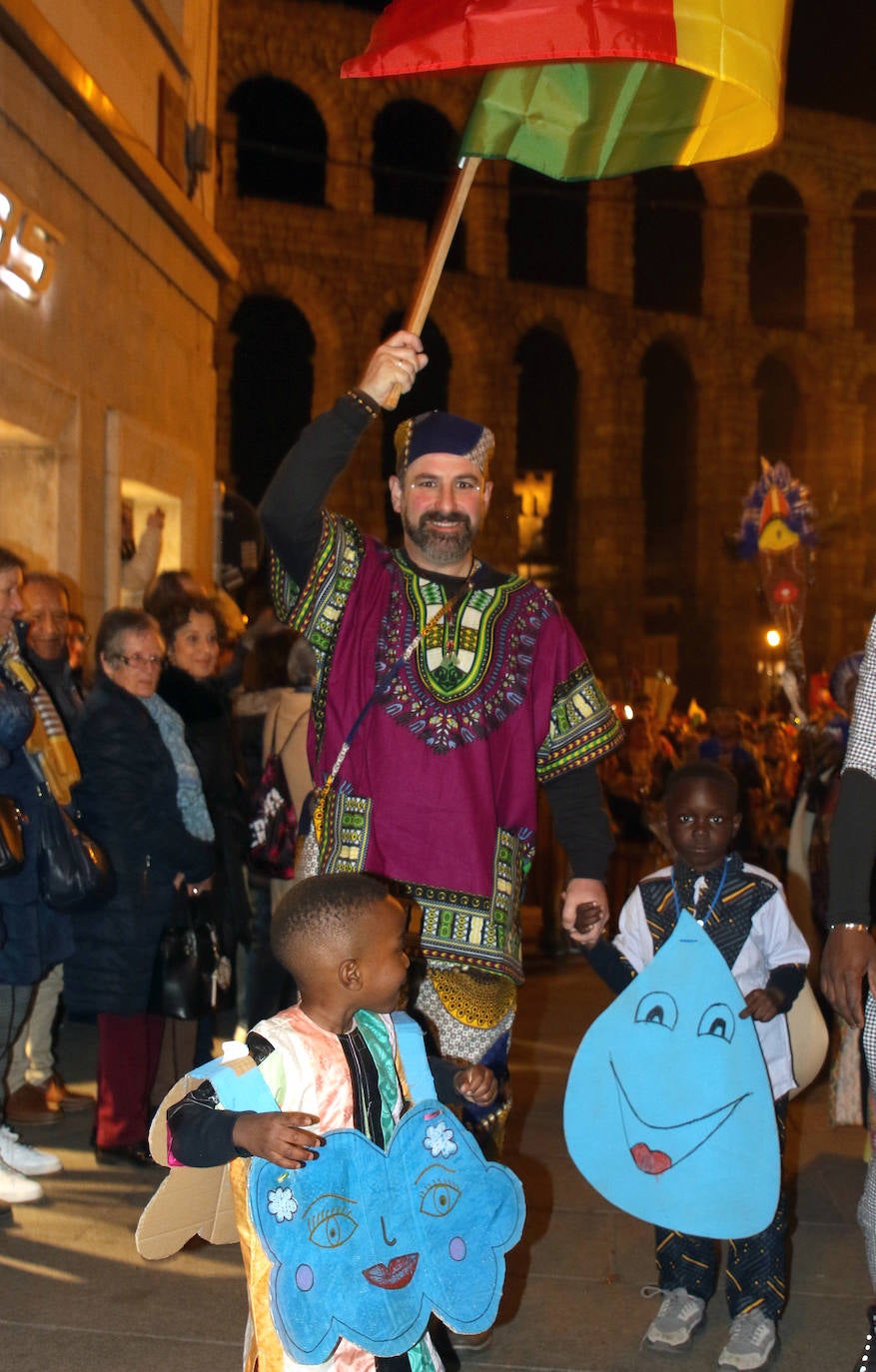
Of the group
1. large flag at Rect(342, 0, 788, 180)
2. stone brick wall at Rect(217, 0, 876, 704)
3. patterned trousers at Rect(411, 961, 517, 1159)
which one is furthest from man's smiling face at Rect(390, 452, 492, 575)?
stone brick wall at Rect(217, 0, 876, 704)

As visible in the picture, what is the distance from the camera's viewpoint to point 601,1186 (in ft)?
12.2

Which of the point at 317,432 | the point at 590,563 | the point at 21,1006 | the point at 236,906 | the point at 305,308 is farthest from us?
the point at 590,563

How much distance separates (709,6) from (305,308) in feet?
80.0

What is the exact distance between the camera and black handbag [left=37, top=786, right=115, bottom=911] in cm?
508

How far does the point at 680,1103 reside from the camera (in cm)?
370

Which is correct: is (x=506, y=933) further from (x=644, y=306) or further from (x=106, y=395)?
(x=644, y=306)

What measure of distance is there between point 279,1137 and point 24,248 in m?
6.94

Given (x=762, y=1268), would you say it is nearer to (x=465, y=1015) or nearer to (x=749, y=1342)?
(x=749, y=1342)

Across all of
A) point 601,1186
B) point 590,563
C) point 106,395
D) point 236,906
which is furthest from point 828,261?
point 601,1186

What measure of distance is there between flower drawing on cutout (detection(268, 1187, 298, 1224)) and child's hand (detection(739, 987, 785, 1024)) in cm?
151

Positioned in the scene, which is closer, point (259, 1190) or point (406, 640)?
point (259, 1190)

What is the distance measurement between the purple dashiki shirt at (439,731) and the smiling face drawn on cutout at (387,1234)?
92cm

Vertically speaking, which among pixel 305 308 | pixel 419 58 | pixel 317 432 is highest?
pixel 305 308

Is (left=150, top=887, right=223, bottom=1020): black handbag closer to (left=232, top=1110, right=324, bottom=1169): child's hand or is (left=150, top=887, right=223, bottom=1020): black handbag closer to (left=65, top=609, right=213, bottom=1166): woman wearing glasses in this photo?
(left=65, top=609, right=213, bottom=1166): woman wearing glasses
